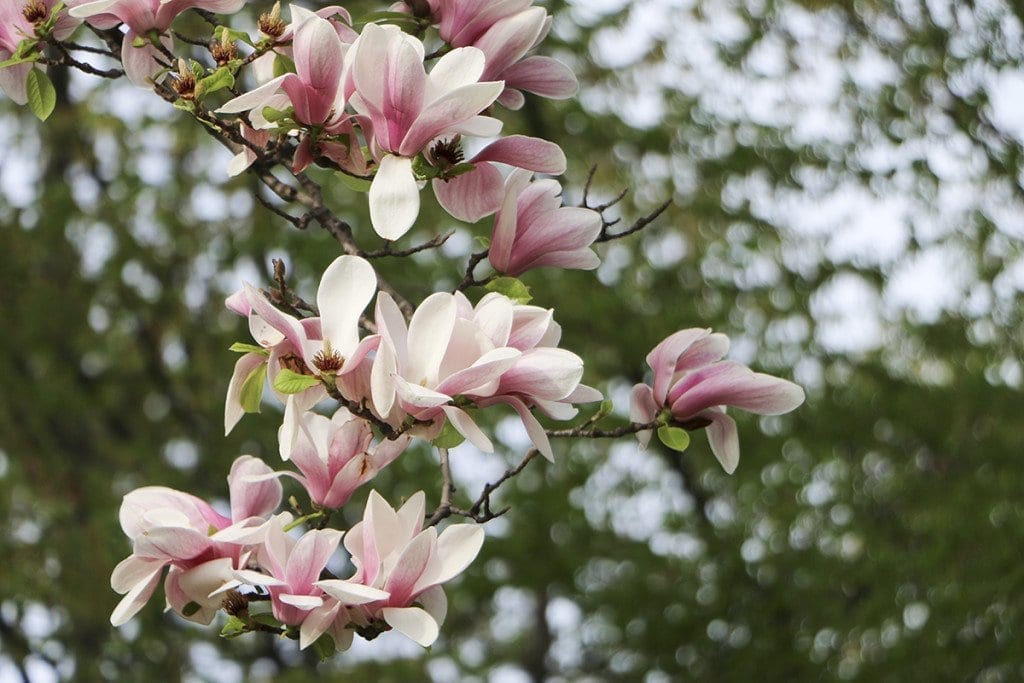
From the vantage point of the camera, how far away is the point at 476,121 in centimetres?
81

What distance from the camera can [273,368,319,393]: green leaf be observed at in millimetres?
778

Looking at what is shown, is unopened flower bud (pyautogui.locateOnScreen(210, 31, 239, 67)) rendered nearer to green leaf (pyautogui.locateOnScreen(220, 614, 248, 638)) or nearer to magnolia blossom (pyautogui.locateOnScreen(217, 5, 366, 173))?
magnolia blossom (pyautogui.locateOnScreen(217, 5, 366, 173))

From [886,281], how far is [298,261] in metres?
1.72

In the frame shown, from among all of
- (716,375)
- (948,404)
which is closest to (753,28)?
(948,404)

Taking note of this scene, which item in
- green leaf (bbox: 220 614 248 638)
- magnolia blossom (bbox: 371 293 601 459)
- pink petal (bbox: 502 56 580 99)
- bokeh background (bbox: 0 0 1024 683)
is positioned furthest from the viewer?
bokeh background (bbox: 0 0 1024 683)

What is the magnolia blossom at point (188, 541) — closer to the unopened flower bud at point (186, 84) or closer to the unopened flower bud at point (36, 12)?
the unopened flower bud at point (186, 84)

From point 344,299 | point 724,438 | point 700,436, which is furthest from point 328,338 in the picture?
point 700,436

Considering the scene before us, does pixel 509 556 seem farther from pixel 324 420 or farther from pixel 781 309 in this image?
pixel 324 420

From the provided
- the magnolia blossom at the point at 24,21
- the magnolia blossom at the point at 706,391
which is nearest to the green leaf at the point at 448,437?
the magnolia blossom at the point at 706,391

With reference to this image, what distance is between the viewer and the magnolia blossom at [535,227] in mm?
908

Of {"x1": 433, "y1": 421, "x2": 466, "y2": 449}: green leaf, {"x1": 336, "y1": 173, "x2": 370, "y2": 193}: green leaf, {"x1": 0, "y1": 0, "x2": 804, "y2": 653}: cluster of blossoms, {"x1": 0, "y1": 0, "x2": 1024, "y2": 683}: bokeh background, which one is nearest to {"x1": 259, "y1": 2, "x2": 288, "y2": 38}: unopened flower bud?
{"x1": 0, "y1": 0, "x2": 804, "y2": 653}: cluster of blossoms

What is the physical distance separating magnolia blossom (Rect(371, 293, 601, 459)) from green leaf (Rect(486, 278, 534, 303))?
78 millimetres

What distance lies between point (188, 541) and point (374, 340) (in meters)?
0.21

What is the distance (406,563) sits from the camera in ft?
2.55
